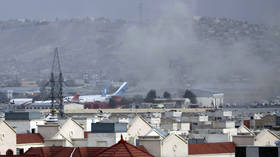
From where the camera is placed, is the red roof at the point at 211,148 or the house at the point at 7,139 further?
the house at the point at 7,139

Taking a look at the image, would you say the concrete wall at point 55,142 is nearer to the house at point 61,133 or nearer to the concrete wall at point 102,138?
the house at point 61,133

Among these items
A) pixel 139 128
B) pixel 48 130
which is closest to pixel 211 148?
pixel 48 130

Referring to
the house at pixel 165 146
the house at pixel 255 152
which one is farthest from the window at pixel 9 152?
the house at pixel 255 152

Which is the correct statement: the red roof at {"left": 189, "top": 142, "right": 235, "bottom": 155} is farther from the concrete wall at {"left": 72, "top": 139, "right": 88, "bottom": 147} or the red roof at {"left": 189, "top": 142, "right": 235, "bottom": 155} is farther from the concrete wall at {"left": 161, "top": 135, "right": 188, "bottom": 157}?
the concrete wall at {"left": 72, "top": 139, "right": 88, "bottom": 147}

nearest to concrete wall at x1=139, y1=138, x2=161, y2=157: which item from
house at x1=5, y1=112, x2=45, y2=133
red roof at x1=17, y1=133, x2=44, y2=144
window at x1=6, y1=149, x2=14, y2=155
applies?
window at x1=6, y1=149, x2=14, y2=155

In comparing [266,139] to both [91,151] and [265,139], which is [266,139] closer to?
[265,139]

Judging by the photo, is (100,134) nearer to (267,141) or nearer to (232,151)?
(232,151)

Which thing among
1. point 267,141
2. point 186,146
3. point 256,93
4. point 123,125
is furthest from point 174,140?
point 256,93
